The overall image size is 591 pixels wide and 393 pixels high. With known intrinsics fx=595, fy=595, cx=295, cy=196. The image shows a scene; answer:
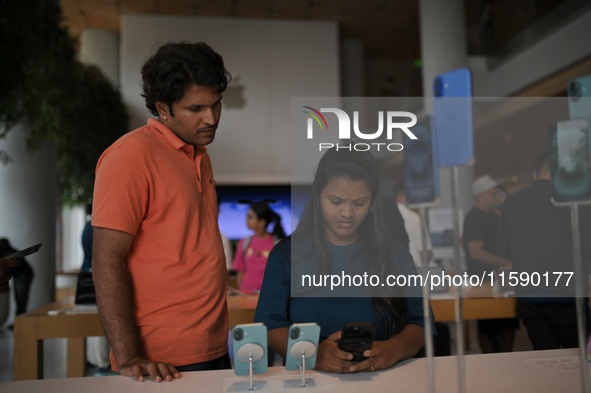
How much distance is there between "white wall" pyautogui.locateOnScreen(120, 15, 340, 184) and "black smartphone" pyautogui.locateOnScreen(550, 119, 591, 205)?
5351mm

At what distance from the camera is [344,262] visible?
97 centimetres

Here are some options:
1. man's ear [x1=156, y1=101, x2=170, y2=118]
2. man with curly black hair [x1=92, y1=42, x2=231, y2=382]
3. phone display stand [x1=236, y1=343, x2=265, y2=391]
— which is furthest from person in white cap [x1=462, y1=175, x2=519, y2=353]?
man's ear [x1=156, y1=101, x2=170, y2=118]

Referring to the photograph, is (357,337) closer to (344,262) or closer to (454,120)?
(344,262)

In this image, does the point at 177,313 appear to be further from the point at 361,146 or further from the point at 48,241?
the point at 48,241

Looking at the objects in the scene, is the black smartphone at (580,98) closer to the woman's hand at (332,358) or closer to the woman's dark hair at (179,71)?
the woman's hand at (332,358)

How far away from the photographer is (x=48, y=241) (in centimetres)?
500

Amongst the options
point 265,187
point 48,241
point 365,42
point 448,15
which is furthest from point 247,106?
point 448,15

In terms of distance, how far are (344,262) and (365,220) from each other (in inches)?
3.0

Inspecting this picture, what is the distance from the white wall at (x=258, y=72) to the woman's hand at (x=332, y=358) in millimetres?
5151

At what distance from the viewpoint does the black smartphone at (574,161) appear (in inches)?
31.7

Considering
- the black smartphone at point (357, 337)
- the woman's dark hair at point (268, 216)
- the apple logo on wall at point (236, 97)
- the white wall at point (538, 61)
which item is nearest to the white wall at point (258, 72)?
the apple logo on wall at point (236, 97)

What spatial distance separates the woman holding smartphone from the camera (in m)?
0.95

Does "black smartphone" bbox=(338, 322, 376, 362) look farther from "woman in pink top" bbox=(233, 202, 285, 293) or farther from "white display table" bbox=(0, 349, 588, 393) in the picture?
"woman in pink top" bbox=(233, 202, 285, 293)

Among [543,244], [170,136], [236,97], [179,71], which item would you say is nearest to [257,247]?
[170,136]
